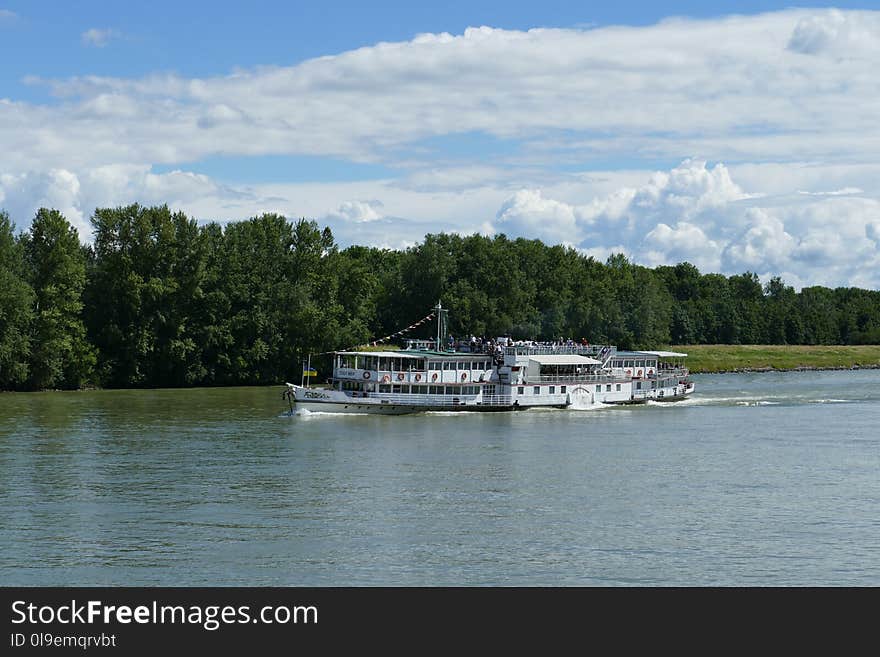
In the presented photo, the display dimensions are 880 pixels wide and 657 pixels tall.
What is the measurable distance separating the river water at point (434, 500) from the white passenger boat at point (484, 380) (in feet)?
9.40

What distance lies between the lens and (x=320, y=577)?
35.9m

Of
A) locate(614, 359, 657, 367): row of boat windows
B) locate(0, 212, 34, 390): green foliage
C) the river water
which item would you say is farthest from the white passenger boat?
locate(0, 212, 34, 390): green foliage

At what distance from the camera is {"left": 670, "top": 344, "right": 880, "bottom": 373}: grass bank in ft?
569

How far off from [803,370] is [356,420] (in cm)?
10998

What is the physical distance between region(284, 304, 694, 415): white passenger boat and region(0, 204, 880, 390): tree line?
101 ft

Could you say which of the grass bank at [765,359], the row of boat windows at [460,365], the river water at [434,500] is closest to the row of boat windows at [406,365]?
the row of boat windows at [460,365]

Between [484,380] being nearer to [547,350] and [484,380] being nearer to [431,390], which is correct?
[431,390]

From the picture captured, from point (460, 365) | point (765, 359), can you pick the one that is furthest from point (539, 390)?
point (765, 359)

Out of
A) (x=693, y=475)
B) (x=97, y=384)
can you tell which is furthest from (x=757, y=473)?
(x=97, y=384)

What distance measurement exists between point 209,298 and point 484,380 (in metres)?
43.8
